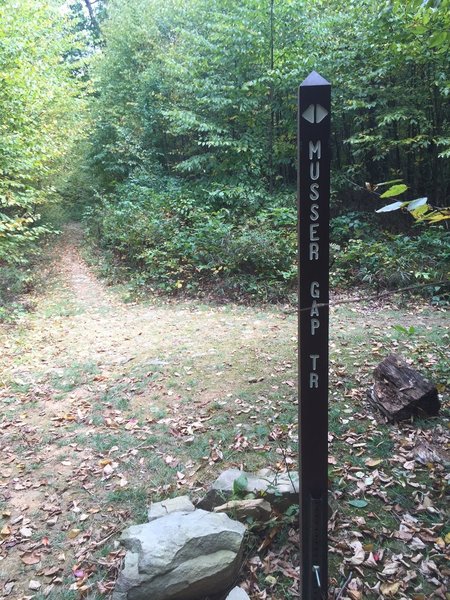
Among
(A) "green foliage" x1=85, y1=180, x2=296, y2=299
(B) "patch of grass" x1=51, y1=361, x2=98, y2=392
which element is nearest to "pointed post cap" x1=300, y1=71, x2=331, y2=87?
(B) "patch of grass" x1=51, y1=361, x2=98, y2=392

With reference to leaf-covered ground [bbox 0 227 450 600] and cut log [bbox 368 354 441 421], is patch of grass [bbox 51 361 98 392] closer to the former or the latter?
leaf-covered ground [bbox 0 227 450 600]

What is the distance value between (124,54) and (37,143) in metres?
8.94

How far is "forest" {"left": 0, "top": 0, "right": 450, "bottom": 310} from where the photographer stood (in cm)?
904

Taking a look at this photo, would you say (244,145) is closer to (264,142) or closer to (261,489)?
(264,142)

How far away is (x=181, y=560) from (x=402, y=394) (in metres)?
2.60

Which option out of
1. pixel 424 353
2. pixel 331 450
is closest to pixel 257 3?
pixel 424 353

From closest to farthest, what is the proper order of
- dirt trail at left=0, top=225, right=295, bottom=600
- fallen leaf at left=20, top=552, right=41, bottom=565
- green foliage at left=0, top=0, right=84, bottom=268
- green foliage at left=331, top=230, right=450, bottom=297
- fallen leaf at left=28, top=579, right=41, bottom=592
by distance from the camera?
fallen leaf at left=28, top=579, right=41, bottom=592, fallen leaf at left=20, top=552, right=41, bottom=565, dirt trail at left=0, top=225, right=295, bottom=600, green foliage at left=0, top=0, right=84, bottom=268, green foliage at left=331, top=230, right=450, bottom=297

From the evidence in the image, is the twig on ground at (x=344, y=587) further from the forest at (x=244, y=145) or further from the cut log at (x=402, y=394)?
the forest at (x=244, y=145)

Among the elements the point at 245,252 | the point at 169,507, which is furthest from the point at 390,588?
the point at 245,252

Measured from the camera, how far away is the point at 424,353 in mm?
5422

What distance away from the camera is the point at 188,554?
2.53 m

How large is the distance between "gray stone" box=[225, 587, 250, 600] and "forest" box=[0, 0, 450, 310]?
257 inches

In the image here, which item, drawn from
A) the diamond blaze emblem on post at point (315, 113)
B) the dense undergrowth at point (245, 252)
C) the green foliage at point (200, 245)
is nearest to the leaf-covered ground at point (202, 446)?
the diamond blaze emblem on post at point (315, 113)

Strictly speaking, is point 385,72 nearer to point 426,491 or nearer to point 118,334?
point 118,334
